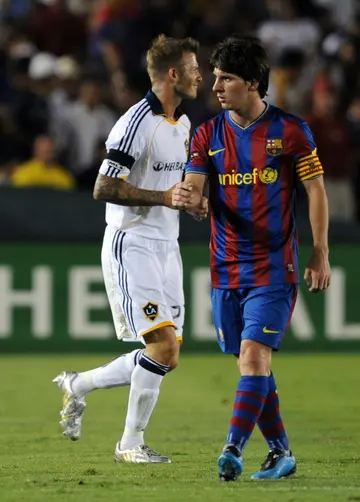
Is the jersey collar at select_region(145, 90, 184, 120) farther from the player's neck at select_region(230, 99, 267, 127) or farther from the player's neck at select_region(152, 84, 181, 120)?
the player's neck at select_region(230, 99, 267, 127)

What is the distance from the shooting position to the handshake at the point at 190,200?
676cm

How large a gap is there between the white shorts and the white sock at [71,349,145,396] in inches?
5.3

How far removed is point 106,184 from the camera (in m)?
7.76

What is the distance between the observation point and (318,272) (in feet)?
21.5

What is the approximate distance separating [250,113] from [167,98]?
1407 millimetres

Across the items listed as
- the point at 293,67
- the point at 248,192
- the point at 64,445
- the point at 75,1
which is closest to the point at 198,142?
the point at 248,192

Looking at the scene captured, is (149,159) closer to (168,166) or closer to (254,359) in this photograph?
(168,166)

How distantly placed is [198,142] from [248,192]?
1.23 ft

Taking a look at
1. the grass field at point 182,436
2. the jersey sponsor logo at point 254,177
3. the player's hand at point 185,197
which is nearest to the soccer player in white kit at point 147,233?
the grass field at point 182,436

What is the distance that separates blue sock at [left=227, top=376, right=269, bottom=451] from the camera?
646 cm

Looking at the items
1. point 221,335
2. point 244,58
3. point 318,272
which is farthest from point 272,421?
point 244,58

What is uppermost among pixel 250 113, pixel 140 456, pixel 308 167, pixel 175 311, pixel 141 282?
pixel 250 113

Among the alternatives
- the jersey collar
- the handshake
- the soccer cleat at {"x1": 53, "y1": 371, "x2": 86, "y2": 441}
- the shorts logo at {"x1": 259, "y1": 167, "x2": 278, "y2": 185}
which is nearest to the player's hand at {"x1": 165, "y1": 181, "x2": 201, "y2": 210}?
the handshake

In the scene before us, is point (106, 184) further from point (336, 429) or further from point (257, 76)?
point (336, 429)
